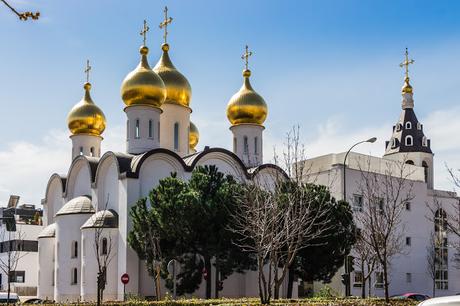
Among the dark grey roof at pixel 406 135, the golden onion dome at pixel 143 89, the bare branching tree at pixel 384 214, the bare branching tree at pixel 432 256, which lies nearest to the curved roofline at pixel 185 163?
the golden onion dome at pixel 143 89

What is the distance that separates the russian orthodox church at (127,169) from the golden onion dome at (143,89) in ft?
0.19

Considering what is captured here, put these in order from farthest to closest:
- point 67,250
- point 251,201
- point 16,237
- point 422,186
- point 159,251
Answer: point 16,237 → point 422,186 → point 67,250 → point 159,251 → point 251,201

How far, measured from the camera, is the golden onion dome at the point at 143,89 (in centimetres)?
4009

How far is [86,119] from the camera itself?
44.9m

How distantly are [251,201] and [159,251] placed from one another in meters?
9.63

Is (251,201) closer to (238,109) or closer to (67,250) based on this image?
(67,250)

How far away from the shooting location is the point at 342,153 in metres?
46.0

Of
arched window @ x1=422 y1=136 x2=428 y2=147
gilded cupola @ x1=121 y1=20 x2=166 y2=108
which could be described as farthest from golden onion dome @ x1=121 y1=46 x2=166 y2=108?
arched window @ x1=422 y1=136 x2=428 y2=147

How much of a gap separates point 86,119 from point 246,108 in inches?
419

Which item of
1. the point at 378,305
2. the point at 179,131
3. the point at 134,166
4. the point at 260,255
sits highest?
the point at 179,131

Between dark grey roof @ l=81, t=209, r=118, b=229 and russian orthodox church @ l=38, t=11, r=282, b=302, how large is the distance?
6 centimetres

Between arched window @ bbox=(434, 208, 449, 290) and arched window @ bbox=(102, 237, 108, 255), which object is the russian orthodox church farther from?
arched window @ bbox=(434, 208, 449, 290)

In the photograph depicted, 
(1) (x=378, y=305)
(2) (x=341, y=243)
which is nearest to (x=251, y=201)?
(1) (x=378, y=305)

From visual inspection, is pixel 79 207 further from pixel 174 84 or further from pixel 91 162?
pixel 174 84
